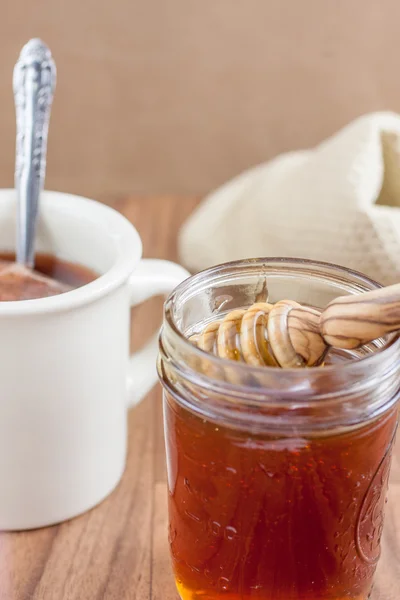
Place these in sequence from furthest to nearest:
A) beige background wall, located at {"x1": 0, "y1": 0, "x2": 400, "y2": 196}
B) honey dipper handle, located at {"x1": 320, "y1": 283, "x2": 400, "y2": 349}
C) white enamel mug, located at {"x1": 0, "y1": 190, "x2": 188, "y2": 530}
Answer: beige background wall, located at {"x1": 0, "y1": 0, "x2": 400, "y2": 196}, white enamel mug, located at {"x1": 0, "y1": 190, "x2": 188, "y2": 530}, honey dipper handle, located at {"x1": 320, "y1": 283, "x2": 400, "y2": 349}

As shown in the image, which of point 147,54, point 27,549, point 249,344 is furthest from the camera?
point 147,54

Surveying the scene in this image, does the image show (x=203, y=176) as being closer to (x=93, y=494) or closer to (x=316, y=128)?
(x=316, y=128)

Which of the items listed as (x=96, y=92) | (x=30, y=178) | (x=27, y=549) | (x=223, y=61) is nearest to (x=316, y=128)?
(x=223, y=61)

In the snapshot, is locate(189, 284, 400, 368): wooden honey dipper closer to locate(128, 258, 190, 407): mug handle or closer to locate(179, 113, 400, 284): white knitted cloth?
locate(128, 258, 190, 407): mug handle

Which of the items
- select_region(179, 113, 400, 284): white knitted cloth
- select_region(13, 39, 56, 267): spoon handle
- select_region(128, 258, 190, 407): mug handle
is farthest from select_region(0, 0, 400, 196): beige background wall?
select_region(128, 258, 190, 407): mug handle

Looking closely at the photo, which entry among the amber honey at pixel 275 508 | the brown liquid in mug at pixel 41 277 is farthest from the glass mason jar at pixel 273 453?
the brown liquid in mug at pixel 41 277

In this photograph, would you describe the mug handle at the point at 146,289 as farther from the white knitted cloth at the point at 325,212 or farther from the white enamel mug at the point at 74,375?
the white knitted cloth at the point at 325,212

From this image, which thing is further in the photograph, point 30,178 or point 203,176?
point 203,176
